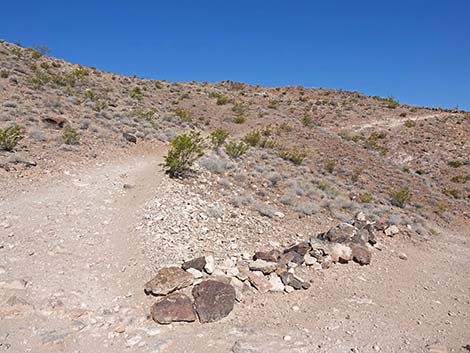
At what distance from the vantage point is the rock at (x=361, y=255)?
8.41m

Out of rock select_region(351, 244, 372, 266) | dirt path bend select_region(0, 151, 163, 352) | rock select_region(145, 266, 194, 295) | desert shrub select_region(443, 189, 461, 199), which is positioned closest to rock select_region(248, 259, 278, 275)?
rock select_region(145, 266, 194, 295)

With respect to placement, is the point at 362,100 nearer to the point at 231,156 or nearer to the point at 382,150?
the point at 382,150

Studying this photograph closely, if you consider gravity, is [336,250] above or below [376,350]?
above

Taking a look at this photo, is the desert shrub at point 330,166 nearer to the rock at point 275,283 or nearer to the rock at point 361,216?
the rock at point 361,216

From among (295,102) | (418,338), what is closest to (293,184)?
(418,338)

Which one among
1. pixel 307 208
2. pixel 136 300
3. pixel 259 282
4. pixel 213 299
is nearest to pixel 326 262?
pixel 259 282

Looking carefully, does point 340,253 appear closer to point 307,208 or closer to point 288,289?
point 288,289

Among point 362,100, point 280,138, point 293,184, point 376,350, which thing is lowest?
point 376,350

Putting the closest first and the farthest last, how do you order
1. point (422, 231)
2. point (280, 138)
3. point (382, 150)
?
point (422, 231) → point (280, 138) → point (382, 150)

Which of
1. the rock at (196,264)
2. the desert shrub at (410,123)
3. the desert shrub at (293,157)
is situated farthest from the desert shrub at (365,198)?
the desert shrub at (410,123)

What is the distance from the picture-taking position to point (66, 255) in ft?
22.1

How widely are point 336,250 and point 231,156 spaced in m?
7.65

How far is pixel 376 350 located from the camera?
5160 millimetres

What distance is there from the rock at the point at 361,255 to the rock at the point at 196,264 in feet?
12.5
